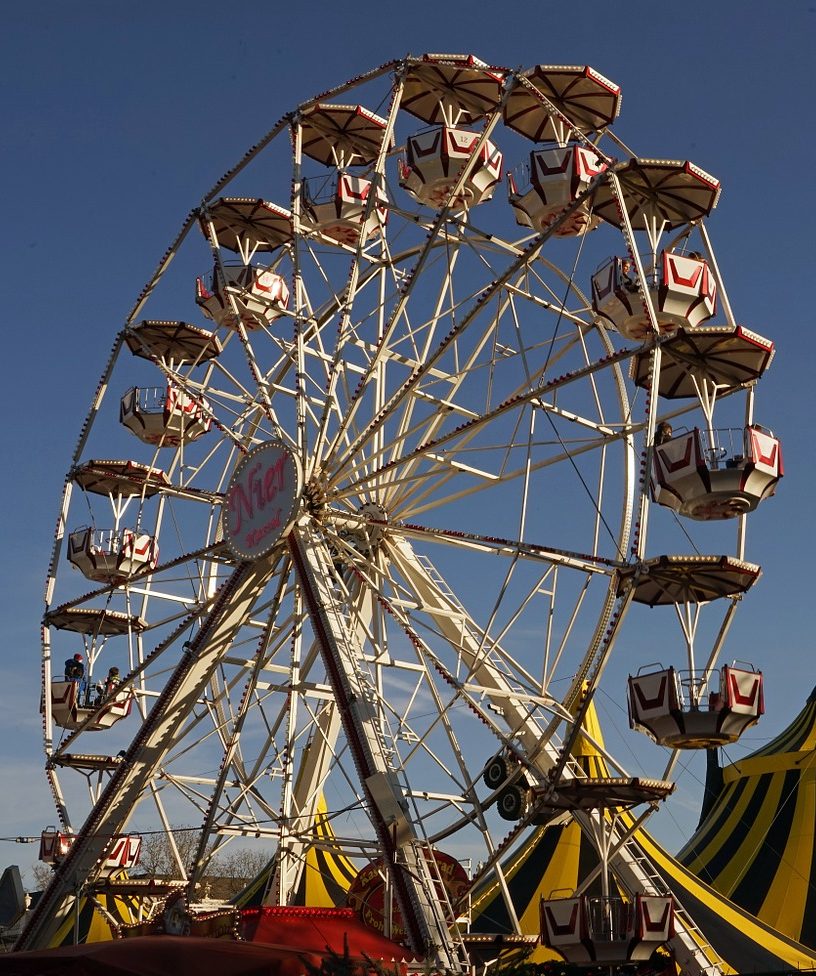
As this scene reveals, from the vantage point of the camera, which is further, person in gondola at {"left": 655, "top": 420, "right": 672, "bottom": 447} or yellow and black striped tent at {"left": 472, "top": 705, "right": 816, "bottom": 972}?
yellow and black striped tent at {"left": 472, "top": 705, "right": 816, "bottom": 972}

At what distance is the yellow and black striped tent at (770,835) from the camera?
24.0 metres

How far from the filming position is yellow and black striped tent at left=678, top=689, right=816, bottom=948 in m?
24.0

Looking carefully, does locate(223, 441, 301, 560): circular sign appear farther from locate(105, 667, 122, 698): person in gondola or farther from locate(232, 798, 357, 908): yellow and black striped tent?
locate(232, 798, 357, 908): yellow and black striped tent

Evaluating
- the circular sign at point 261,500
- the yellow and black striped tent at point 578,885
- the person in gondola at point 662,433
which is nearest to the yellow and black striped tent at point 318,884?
the yellow and black striped tent at point 578,885

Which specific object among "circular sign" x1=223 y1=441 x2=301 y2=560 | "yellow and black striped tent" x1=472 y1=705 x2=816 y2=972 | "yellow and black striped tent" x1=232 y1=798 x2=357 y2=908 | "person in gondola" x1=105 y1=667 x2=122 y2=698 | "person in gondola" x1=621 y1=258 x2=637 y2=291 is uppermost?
"person in gondola" x1=621 y1=258 x2=637 y2=291

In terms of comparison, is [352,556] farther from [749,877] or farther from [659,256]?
[749,877]

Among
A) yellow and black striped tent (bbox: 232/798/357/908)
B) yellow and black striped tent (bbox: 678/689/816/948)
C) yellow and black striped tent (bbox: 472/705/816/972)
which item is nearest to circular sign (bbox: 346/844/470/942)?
yellow and black striped tent (bbox: 472/705/816/972)

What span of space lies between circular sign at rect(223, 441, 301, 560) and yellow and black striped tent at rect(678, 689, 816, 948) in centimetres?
1125

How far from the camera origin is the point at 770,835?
25.4m

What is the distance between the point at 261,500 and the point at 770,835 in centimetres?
1171

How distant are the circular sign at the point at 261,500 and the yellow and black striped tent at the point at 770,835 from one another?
36.9ft

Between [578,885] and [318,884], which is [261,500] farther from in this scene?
[318,884]

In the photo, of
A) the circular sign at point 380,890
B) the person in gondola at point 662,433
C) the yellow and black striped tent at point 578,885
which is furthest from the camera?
the yellow and black striped tent at point 578,885

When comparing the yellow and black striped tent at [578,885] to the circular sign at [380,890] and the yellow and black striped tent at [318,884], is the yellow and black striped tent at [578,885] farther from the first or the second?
the yellow and black striped tent at [318,884]
